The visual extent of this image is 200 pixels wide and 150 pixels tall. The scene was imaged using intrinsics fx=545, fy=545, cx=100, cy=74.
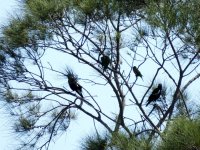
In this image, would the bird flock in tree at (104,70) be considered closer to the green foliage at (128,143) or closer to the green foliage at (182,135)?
the green foliage at (128,143)

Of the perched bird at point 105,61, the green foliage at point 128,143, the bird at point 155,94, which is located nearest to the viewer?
the green foliage at point 128,143

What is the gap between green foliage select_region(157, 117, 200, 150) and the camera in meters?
1.59

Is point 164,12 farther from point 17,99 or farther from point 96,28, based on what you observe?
point 17,99

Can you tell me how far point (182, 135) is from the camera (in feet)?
5.39

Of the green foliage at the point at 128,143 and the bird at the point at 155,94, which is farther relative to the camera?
the bird at the point at 155,94

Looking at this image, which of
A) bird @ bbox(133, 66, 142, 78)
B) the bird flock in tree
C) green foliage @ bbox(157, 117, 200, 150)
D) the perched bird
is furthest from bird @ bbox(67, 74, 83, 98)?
green foliage @ bbox(157, 117, 200, 150)

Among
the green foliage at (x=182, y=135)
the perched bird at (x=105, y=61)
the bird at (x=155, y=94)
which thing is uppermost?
the perched bird at (x=105, y=61)

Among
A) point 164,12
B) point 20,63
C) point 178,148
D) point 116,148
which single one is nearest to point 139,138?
point 116,148

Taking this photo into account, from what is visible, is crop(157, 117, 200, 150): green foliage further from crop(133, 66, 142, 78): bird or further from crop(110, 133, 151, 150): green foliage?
crop(133, 66, 142, 78): bird

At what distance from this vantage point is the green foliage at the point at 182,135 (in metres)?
1.59

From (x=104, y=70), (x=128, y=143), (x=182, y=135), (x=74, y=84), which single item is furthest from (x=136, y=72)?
(x=182, y=135)

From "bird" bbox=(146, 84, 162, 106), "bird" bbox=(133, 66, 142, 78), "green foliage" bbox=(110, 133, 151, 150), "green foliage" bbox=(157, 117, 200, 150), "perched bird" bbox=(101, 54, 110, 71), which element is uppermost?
"perched bird" bbox=(101, 54, 110, 71)

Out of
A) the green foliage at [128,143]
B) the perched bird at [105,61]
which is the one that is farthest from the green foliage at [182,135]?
the perched bird at [105,61]

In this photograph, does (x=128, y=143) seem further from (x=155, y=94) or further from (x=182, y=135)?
(x=155, y=94)
